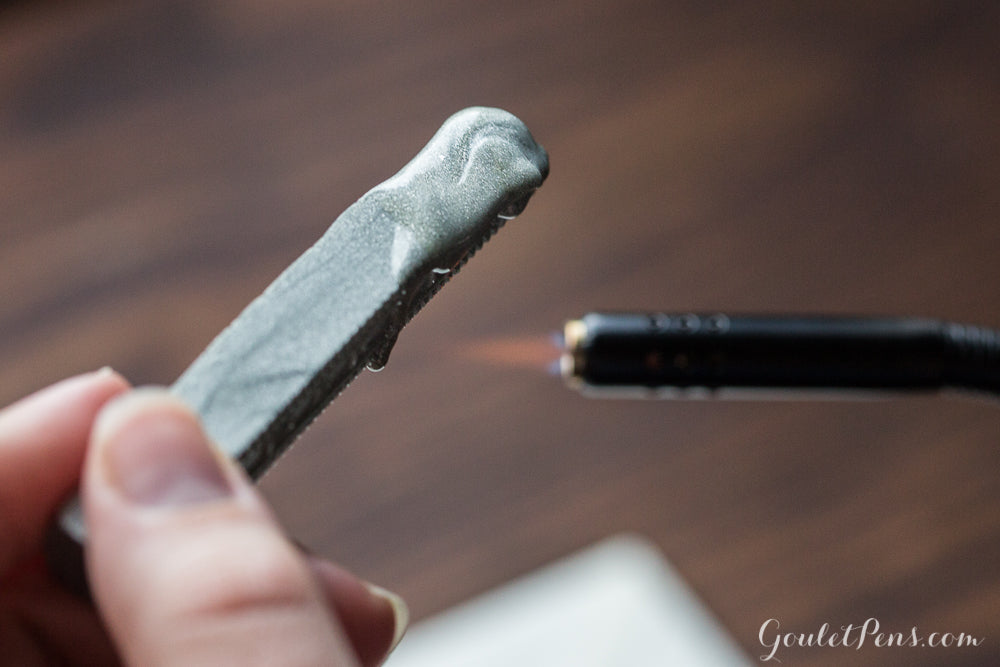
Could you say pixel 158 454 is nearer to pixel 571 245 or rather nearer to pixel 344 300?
pixel 344 300

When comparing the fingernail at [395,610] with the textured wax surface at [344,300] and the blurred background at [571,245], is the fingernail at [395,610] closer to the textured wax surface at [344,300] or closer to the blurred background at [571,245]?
the textured wax surface at [344,300]

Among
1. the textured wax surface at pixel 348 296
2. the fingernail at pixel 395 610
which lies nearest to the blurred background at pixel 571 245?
the fingernail at pixel 395 610

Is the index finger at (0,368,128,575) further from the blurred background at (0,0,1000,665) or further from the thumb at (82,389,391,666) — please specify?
the blurred background at (0,0,1000,665)

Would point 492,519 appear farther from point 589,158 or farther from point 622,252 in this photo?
point 589,158

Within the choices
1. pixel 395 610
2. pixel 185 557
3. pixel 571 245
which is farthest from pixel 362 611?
pixel 571 245

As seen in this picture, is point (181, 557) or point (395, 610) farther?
→ point (395, 610)

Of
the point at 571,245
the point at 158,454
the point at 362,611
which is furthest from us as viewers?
the point at 571,245

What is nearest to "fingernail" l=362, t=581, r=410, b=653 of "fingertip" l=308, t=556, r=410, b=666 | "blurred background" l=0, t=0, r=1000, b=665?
"fingertip" l=308, t=556, r=410, b=666
